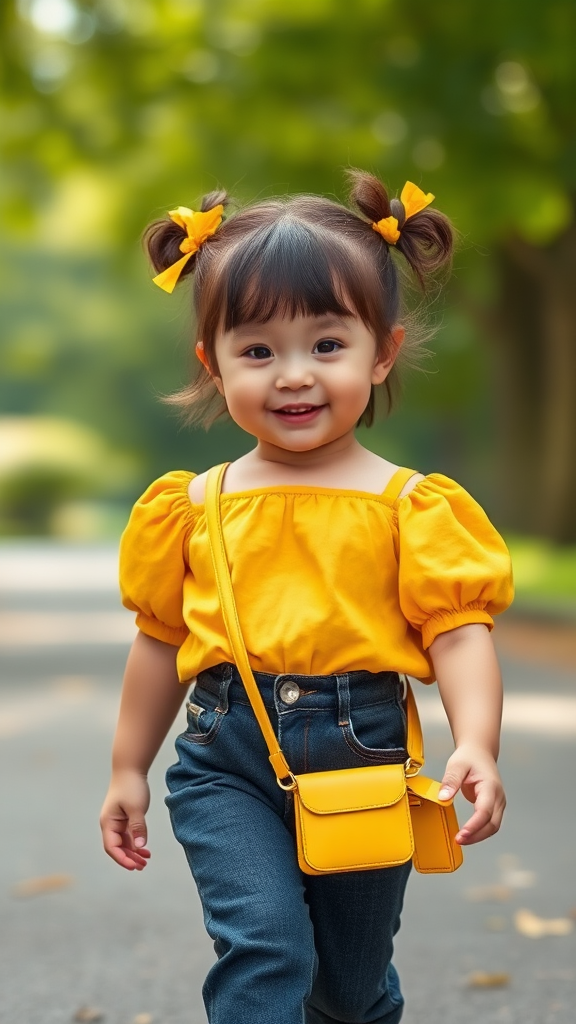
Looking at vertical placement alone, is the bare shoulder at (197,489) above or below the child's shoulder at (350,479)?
below

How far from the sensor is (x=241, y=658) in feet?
9.31

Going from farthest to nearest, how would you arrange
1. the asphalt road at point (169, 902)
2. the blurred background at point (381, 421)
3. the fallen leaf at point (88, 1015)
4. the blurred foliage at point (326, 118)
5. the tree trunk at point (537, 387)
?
1. the tree trunk at point (537, 387)
2. the blurred foliage at point (326, 118)
3. the blurred background at point (381, 421)
4. the asphalt road at point (169, 902)
5. the fallen leaf at point (88, 1015)

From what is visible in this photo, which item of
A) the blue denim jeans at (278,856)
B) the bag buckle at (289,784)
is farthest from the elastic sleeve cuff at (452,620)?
the bag buckle at (289,784)

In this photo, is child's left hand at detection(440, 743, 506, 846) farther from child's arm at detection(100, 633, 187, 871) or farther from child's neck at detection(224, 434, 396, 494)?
child's arm at detection(100, 633, 187, 871)

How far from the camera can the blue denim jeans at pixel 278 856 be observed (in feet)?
8.84

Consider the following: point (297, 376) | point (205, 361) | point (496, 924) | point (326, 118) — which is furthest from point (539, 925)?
point (326, 118)

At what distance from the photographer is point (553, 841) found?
19.8ft

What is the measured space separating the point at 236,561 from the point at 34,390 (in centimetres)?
5571

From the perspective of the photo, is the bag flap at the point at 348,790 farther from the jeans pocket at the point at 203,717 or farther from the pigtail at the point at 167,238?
the pigtail at the point at 167,238

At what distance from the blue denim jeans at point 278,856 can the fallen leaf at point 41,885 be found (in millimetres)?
2455

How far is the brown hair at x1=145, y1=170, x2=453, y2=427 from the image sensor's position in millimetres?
2898

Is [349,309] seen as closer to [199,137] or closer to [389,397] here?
[389,397]

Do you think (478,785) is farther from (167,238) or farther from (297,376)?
(167,238)

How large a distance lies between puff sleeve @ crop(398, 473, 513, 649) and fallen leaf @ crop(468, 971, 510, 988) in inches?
65.5
